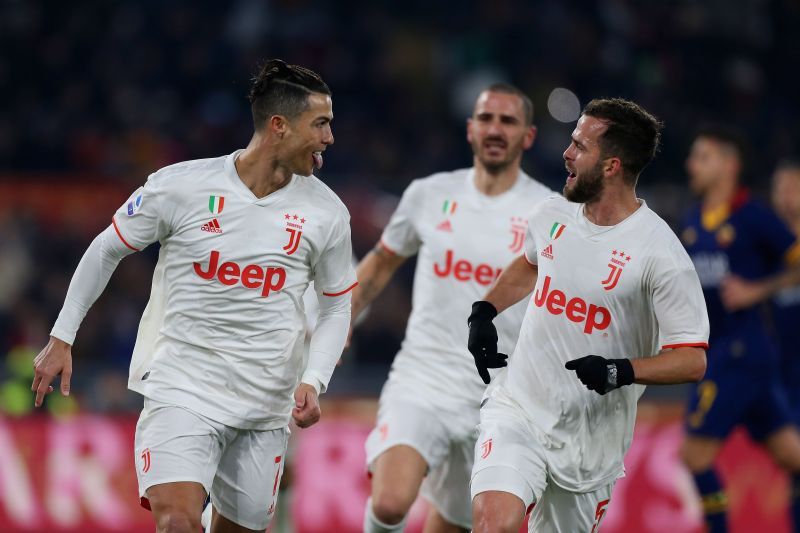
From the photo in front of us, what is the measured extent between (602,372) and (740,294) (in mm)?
3586

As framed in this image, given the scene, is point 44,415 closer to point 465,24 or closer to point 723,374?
point 723,374

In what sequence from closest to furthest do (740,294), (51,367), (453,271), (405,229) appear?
(51,367), (453,271), (405,229), (740,294)

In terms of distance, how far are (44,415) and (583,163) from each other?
7.57 m

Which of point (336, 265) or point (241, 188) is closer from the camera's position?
point (241, 188)

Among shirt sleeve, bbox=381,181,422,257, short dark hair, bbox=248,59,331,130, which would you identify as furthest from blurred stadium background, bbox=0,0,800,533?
short dark hair, bbox=248,59,331,130

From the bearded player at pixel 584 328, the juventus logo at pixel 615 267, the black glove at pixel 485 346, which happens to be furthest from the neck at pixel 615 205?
the black glove at pixel 485 346

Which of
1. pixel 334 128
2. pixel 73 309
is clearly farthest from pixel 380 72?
pixel 73 309

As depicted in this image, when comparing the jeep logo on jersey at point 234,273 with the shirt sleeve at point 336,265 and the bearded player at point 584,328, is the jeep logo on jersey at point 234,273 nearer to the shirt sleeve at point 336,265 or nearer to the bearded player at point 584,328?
the shirt sleeve at point 336,265

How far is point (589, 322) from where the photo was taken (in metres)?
5.56

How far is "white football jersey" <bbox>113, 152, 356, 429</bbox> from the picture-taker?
565 cm

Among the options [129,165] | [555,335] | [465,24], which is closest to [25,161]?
[129,165]

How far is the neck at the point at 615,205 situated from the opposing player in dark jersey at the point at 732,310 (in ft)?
9.97

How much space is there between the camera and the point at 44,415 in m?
11.7

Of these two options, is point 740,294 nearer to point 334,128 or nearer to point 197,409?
point 197,409
